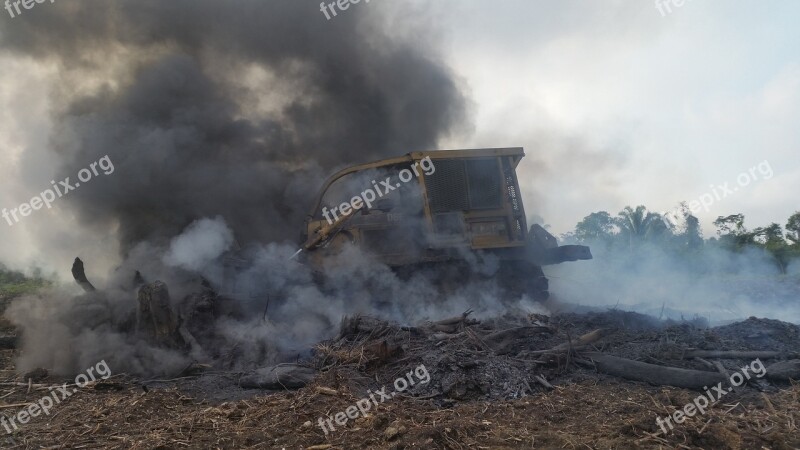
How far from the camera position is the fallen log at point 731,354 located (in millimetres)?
5244

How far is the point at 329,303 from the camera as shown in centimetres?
873

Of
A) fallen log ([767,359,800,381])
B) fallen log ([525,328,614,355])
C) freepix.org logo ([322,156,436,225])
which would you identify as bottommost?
fallen log ([767,359,800,381])

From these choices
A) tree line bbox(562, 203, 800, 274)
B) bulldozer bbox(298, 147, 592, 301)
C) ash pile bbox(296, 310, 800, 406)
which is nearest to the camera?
ash pile bbox(296, 310, 800, 406)

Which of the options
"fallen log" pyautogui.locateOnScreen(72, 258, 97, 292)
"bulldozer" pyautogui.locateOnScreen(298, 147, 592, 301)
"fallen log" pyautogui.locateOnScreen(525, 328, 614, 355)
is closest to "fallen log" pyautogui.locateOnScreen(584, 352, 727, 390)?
"fallen log" pyautogui.locateOnScreen(525, 328, 614, 355)

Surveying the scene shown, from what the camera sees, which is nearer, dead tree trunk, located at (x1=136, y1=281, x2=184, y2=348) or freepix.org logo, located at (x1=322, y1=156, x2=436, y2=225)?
dead tree trunk, located at (x1=136, y1=281, x2=184, y2=348)

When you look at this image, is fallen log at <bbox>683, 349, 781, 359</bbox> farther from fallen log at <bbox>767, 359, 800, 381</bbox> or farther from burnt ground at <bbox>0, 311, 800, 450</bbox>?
fallen log at <bbox>767, 359, 800, 381</bbox>

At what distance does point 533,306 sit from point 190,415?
25.0 ft

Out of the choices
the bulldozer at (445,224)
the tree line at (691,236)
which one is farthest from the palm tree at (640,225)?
the bulldozer at (445,224)

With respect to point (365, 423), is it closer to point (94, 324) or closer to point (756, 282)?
point (94, 324)

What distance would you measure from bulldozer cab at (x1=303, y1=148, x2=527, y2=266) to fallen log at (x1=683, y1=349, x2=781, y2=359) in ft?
16.8

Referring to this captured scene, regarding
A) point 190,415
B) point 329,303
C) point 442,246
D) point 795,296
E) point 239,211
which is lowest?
point 795,296

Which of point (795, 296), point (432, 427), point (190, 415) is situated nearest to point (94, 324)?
point (190, 415)

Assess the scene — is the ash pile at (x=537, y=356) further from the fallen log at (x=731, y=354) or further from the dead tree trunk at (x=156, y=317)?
the dead tree trunk at (x=156, y=317)

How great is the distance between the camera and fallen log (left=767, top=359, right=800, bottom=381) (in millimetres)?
4680
